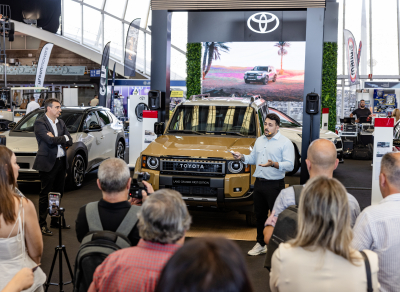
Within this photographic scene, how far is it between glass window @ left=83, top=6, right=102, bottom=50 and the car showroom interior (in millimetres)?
7359

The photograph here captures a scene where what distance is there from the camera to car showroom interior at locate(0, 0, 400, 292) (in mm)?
1883

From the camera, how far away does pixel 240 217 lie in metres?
6.82

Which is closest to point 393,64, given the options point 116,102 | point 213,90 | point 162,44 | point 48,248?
point 213,90

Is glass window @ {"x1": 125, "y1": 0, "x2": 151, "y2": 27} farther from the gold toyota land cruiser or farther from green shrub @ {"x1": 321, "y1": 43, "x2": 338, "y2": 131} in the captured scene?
the gold toyota land cruiser

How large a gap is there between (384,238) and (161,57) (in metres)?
6.82

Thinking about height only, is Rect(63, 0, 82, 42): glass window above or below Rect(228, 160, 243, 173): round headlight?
above

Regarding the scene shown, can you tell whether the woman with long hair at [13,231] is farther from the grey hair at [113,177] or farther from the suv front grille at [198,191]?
the suv front grille at [198,191]

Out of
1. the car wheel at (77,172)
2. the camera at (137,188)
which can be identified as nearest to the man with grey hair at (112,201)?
the camera at (137,188)

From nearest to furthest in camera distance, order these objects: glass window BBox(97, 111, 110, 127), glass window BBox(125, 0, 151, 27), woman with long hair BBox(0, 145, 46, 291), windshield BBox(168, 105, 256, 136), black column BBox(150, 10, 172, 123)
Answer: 1. woman with long hair BBox(0, 145, 46, 291)
2. windshield BBox(168, 105, 256, 136)
3. black column BBox(150, 10, 172, 123)
4. glass window BBox(97, 111, 110, 127)
5. glass window BBox(125, 0, 151, 27)

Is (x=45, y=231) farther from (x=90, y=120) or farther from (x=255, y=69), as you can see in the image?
(x=255, y=69)

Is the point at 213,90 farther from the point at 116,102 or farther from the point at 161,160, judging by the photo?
the point at 161,160

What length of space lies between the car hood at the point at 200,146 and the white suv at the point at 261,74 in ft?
31.8

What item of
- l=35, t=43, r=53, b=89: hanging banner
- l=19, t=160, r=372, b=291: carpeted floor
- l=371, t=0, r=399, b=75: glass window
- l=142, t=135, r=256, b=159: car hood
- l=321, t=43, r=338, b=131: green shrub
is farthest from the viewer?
l=371, t=0, r=399, b=75: glass window

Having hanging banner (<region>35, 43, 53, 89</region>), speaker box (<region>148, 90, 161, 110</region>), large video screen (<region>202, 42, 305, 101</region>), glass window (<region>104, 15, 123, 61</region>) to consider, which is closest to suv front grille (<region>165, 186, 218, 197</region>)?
speaker box (<region>148, 90, 161, 110</region>)
